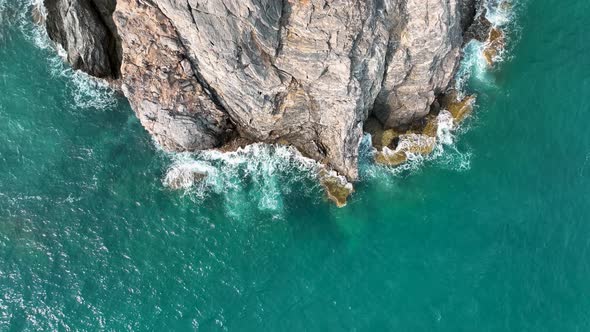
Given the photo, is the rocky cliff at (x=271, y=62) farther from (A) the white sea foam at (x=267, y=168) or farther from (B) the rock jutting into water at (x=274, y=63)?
(A) the white sea foam at (x=267, y=168)

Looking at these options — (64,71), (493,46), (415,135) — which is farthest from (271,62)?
(493,46)

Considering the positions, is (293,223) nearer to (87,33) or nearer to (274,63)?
(274,63)

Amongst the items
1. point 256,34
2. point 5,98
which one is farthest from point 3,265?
point 256,34

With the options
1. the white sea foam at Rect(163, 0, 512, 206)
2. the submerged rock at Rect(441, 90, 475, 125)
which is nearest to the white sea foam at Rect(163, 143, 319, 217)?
the white sea foam at Rect(163, 0, 512, 206)

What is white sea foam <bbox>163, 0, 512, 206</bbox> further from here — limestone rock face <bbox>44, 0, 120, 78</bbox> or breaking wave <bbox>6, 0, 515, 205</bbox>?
limestone rock face <bbox>44, 0, 120, 78</bbox>

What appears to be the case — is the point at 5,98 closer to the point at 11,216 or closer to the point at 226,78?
the point at 11,216
